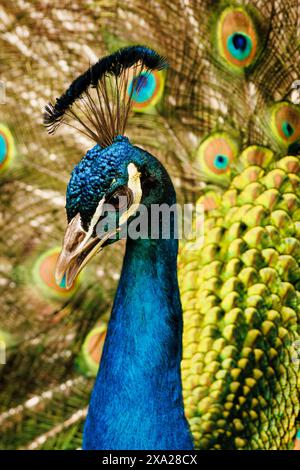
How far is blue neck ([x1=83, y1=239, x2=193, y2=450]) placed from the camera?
1502 mm

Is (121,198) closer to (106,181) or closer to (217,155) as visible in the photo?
(106,181)

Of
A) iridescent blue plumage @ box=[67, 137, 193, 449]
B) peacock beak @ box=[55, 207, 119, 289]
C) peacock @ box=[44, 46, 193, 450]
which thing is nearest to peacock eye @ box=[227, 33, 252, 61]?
peacock @ box=[44, 46, 193, 450]

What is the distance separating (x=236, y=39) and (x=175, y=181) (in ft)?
1.40

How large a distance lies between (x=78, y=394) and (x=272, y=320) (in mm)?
613

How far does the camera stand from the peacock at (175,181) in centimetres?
191

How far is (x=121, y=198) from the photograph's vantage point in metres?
1.37

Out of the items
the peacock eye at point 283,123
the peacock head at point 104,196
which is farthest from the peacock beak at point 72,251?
the peacock eye at point 283,123

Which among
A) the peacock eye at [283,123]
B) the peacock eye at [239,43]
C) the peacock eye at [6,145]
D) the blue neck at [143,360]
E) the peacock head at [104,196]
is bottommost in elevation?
the blue neck at [143,360]

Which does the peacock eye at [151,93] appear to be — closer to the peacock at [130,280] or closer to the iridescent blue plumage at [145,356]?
the peacock at [130,280]

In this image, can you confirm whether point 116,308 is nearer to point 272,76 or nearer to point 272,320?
point 272,320

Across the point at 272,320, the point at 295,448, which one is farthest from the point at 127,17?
the point at 295,448

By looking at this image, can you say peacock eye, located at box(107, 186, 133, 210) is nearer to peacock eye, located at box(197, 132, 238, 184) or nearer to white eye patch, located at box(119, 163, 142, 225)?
white eye patch, located at box(119, 163, 142, 225)

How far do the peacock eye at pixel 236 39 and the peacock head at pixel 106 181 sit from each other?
59cm

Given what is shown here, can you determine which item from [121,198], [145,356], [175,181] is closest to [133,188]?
[121,198]
